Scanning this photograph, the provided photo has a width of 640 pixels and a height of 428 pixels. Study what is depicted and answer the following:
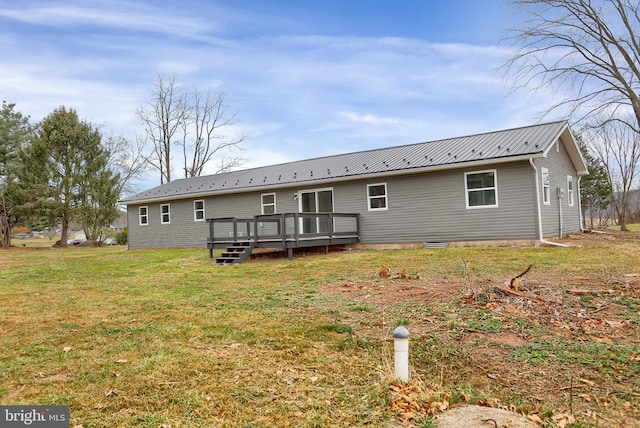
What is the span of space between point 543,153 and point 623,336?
8.86 metres

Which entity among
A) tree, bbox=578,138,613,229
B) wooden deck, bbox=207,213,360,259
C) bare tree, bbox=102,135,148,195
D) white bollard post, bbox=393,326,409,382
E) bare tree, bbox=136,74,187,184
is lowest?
white bollard post, bbox=393,326,409,382

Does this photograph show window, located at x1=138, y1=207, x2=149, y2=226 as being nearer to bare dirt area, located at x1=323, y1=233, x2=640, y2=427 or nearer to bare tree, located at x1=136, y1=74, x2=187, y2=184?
bare tree, located at x1=136, y1=74, x2=187, y2=184

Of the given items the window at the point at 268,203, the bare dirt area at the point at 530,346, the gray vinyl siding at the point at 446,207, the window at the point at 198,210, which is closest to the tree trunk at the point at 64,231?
the window at the point at 198,210

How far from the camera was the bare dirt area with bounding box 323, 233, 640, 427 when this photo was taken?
2863mm

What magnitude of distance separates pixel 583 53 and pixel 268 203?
45.6 feet

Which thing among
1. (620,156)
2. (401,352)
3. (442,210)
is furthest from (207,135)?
(401,352)

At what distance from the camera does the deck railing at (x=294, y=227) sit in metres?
12.5

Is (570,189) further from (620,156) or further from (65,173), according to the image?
(65,173)

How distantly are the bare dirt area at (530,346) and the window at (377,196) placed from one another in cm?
838

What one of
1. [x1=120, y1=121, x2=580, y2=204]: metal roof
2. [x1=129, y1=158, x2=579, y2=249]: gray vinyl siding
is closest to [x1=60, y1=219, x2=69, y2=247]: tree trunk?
[x1=120, y1=121, x2=580, y2=204]: metal roof

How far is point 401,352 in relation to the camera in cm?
309

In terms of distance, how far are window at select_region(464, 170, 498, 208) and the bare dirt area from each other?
21.3ft

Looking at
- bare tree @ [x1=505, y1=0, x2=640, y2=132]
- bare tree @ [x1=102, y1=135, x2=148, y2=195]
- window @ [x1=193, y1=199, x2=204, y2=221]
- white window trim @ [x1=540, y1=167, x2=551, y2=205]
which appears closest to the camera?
white window trim @ [x1=540, y1=167, x2=551, y2=205]

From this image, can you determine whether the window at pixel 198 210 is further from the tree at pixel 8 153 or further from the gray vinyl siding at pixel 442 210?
the tree at pixel 8 153
